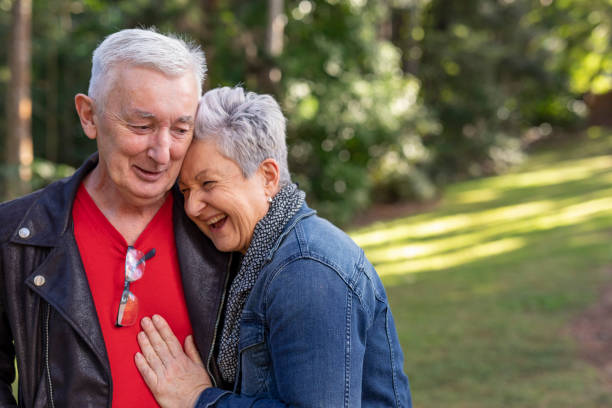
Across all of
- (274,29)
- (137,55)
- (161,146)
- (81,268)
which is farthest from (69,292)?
(274,29)

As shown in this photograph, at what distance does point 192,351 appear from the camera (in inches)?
83.5

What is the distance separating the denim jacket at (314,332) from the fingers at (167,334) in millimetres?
205

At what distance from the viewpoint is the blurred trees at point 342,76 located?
42.6ft

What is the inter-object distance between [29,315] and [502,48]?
67.6 ft

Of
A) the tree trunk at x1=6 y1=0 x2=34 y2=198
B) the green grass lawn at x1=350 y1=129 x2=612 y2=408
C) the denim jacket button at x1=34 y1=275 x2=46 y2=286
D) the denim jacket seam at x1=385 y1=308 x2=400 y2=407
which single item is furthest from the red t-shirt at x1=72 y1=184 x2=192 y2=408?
the tree trunk at x1=6 y1=0 x2=34 y2=198

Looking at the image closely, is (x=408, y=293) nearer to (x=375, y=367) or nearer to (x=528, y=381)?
(x=528, y=381)

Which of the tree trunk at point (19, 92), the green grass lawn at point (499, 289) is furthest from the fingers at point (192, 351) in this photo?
the tree trunk at point (19, 92)

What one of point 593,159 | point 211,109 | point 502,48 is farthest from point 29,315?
point 593,159

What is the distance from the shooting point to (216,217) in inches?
82.8

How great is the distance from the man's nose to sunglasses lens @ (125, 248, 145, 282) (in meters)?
0.34

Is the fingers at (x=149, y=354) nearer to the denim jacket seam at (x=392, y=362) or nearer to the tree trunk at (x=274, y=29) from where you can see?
the denim jacket seam at (x=392, y=362)

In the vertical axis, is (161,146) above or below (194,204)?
above

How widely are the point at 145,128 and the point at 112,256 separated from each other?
460mm

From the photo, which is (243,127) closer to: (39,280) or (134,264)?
(134,264)
